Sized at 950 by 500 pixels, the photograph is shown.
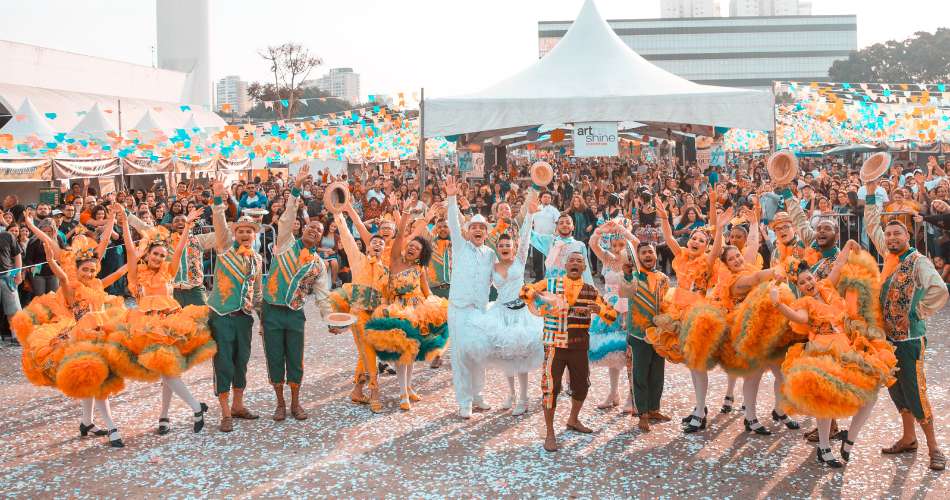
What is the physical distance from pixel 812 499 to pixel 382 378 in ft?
14.5

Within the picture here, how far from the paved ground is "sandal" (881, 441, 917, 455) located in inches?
2.3

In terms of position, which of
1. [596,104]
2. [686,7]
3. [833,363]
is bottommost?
[833,363]

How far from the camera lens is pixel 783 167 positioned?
729cm

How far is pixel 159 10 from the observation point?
65.1m

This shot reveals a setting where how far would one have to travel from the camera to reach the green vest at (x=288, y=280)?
22.6 ft

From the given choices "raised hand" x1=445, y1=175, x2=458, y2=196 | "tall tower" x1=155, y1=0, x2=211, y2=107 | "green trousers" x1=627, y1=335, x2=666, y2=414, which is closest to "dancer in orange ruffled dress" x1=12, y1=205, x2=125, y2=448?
"raised hand" x1=445, y1=175, x2=458, y2=196

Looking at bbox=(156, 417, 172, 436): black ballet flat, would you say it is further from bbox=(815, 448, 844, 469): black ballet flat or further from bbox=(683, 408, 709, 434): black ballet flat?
bbox=(815, 448, 844, 469): black ballet flat

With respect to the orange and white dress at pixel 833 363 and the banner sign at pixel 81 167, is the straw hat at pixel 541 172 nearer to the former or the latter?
the orange and white dress at pixel 833 363

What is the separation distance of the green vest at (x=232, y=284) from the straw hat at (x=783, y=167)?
14.3ft

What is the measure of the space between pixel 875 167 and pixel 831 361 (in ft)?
7.59

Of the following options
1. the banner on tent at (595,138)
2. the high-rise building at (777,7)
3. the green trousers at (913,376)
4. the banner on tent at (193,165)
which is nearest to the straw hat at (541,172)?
the green trousers at (913,376)

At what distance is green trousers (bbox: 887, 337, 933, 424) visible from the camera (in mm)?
5496

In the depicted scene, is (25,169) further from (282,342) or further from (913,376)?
(913,376)

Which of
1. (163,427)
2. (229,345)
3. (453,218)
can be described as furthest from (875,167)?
(163,427)
